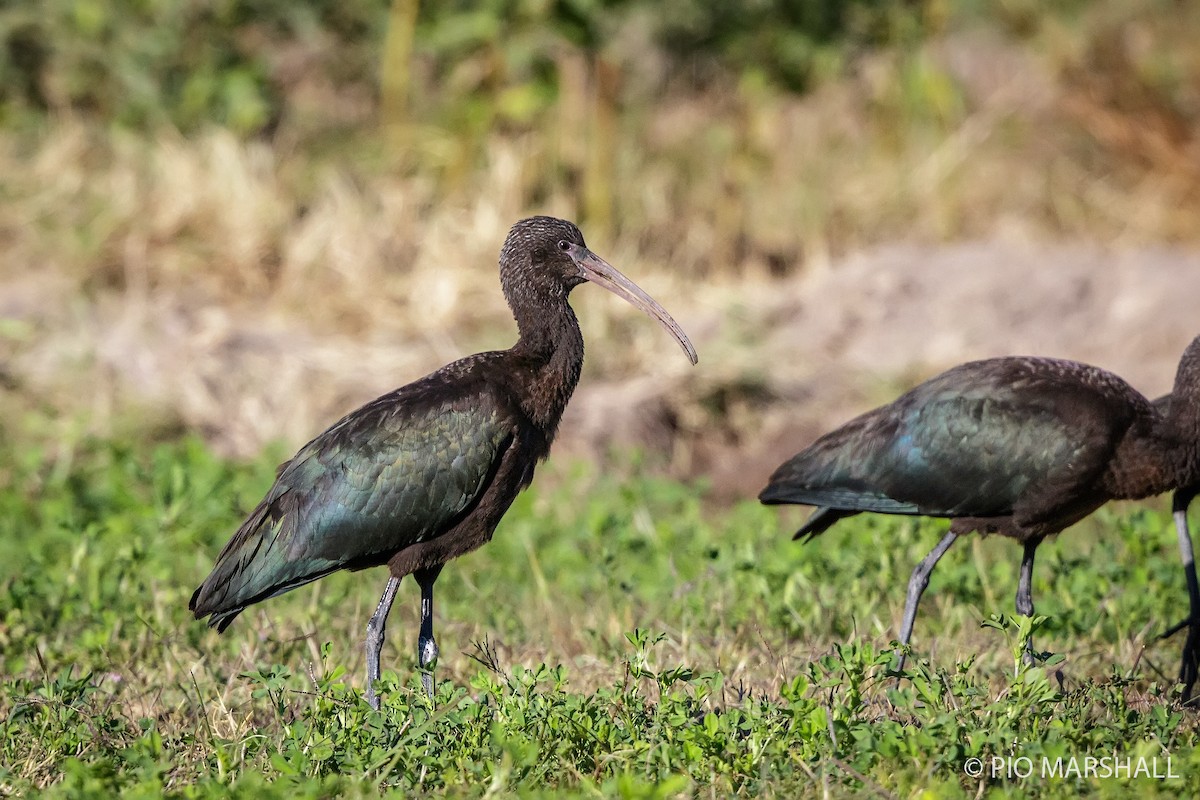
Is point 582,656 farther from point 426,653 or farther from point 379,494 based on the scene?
point 379,494

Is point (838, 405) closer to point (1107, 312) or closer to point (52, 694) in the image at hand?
point (1107, 312)

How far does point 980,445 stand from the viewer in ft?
17.8

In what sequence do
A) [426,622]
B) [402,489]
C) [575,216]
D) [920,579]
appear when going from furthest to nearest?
[575,216] → [920,579] → [426,622] → [402,489]

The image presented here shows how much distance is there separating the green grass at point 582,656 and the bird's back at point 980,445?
18.0 inches

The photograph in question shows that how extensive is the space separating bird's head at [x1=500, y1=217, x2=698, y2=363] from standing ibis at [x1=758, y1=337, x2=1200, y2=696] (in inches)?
30.7

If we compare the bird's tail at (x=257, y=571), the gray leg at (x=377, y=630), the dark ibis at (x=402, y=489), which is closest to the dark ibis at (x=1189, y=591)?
the dark ibis at (x=402, y=489)

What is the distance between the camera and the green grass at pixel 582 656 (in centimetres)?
415

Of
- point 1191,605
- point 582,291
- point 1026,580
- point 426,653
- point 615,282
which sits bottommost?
point 1191,605

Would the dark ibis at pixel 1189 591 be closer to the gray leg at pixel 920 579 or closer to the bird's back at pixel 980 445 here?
the bird's back at pixel 980 445

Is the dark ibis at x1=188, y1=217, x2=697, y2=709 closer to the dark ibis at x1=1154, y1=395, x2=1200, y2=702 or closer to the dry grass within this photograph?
the dark ibis at x1=1154, y1=395, x2=1200, y2=702

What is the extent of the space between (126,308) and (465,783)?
236 inches

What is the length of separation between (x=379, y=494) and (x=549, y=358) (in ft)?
2.48

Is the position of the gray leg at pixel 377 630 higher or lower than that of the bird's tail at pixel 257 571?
lower

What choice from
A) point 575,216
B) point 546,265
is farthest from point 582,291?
point 546,265
